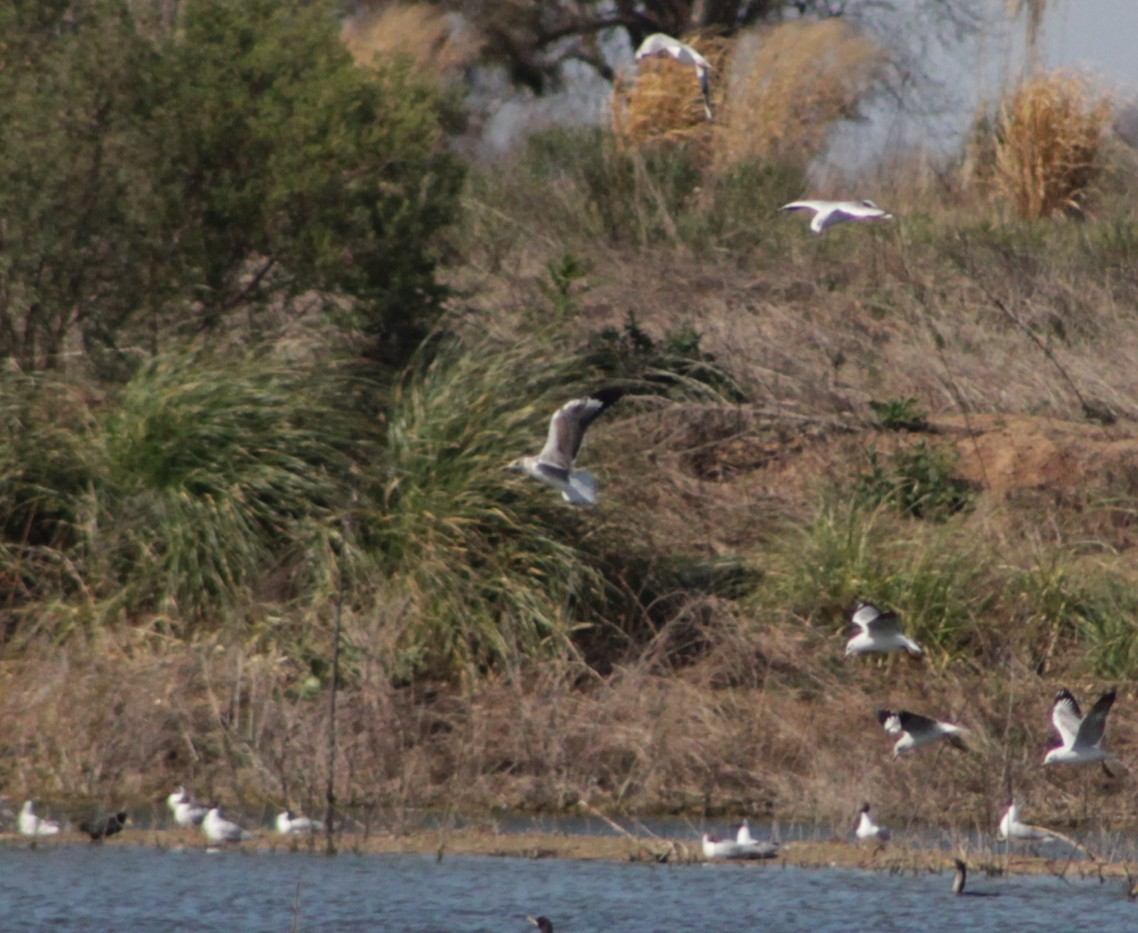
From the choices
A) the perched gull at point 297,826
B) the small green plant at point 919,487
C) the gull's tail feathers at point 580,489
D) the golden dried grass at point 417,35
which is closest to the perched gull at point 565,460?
the gull's tail feathers at point 580,489

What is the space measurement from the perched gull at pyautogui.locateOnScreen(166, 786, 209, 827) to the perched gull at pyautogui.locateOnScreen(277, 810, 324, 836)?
0.40 meters

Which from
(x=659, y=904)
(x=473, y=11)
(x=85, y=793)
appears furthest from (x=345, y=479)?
(x=473, y=11)

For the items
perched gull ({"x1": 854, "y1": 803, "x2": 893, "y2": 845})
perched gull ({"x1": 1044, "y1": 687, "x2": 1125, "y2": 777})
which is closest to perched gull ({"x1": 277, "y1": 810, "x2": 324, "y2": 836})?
perched gull ({"x1": 854, "y1": 803, "x2": 893, "y2": 845})

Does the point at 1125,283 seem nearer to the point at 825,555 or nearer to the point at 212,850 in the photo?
the point at 825,555

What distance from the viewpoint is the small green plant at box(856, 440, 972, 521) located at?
17250mm

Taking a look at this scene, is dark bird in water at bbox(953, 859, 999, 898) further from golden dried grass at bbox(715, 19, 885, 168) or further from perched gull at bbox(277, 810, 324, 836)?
golden dried grass at bbox(715, 19, 885, 168)

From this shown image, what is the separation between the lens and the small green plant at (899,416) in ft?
60.7

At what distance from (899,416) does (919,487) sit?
1.23 meters

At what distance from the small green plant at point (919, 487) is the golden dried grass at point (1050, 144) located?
7.54 m

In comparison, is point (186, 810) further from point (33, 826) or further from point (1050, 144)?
point (1050, 144)

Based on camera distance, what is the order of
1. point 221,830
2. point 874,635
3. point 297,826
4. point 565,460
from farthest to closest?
point 874,635 → point 565,460 → point 297,826 → point 221,830

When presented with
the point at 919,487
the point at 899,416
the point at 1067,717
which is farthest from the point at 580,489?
the point at 899,416

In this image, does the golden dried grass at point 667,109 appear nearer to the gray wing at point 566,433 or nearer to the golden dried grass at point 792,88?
the golden dried grass at point 792,88

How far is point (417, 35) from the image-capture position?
88.1 ft
